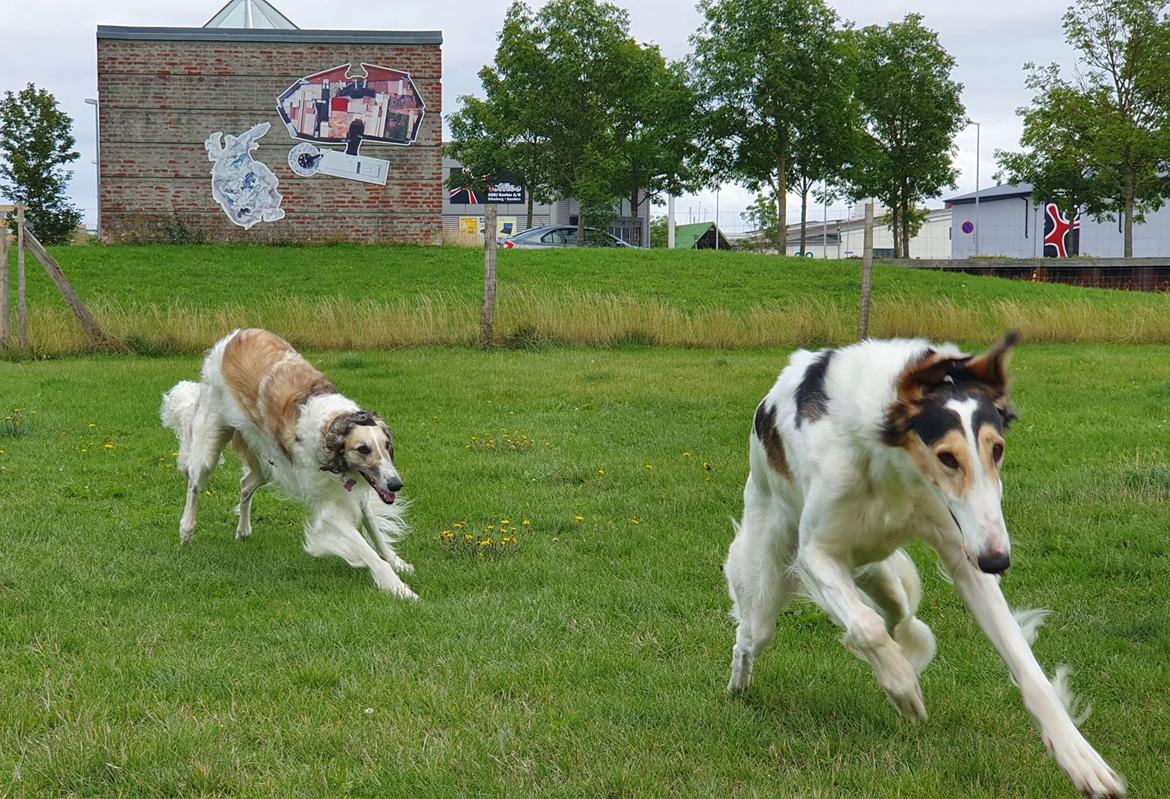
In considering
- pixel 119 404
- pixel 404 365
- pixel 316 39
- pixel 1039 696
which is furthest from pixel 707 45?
pixel 1039 696

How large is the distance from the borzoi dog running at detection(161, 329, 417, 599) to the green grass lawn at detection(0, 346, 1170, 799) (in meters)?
0.22

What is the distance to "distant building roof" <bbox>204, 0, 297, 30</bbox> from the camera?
34438 mm

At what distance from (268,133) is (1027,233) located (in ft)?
154

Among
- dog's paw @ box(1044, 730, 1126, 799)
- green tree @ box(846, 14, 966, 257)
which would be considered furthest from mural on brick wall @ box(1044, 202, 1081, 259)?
dog's paw @ box(1044, 730, 1126, 799)

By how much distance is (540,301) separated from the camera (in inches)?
841

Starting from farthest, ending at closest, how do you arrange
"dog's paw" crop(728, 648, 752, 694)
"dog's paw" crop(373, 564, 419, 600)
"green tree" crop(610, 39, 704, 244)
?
1. "green tree" crop(610, 39, 704, 244)
2. "dog's paw" crop(373, 564, 419, 600)
3. "dog's paw" crop(728, 648, 752, 694)

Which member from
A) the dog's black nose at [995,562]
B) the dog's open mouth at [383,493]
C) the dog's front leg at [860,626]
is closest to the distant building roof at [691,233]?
the dog's open mouth at [383,493]

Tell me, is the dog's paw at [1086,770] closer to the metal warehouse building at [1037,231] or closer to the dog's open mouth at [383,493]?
the dog's open mouth at [383,493]

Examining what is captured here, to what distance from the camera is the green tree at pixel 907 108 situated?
155ft

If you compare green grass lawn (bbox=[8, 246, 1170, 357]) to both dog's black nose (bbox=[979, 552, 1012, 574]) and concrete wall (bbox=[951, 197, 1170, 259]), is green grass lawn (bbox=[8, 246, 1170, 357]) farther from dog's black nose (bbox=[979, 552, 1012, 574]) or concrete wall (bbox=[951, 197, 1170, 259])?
concrete wall (bbox=[951, 197, 1170, 259])

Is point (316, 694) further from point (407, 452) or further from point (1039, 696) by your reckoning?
point (407, 452)

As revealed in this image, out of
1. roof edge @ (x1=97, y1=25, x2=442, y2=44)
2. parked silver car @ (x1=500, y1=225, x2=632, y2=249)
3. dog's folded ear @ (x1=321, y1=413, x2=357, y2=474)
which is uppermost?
roof edge @ (x1=97, y1=25, x2=442, y2=44)

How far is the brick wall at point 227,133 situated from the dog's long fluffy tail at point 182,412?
23.9m

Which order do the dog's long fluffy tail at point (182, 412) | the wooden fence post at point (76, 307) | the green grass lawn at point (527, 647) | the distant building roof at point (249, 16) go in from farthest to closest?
the distant building roof at point (249, 16), the wooden fence post at point (76, 307), the dog's long fluffy tail at point (182, 412), the green grass lawn at point (527, 647)
